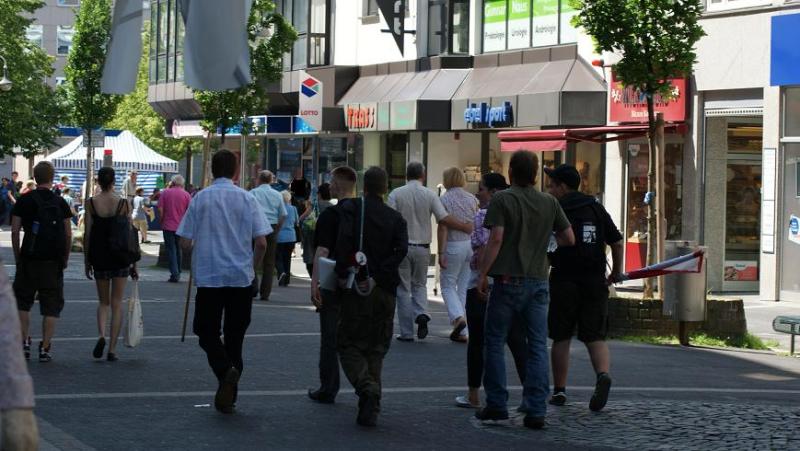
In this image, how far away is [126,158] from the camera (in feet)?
174

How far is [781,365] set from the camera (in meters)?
14.9

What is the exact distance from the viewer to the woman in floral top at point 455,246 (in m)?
15.5

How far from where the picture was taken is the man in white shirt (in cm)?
1538

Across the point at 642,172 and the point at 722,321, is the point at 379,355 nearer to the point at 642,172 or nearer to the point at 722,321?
the point at 722,321

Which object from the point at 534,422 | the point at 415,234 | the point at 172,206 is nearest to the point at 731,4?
the point at 172,206

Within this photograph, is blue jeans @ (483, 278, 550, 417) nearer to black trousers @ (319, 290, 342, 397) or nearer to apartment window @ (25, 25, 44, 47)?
black trousers @ (319, 290, 342, 397)

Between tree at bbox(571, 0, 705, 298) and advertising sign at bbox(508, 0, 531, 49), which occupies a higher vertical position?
advertising sign at bbox(508, 0, 531, 49)

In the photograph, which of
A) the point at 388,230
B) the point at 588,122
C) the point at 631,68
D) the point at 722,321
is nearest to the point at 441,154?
the point at 588,122

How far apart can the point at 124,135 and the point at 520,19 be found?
1031 inches

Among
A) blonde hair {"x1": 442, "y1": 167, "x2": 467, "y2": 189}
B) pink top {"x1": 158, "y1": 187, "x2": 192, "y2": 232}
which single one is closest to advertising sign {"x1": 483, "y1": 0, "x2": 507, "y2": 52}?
pink top {"x1": 158, "y1": 187, "x2": 192, "y2": 232}

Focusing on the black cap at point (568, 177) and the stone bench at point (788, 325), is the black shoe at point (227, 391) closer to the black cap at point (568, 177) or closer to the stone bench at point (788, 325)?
the black cap at point (568, 177)

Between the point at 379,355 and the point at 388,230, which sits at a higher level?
the point at 388,230

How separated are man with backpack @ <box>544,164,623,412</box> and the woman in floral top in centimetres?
465

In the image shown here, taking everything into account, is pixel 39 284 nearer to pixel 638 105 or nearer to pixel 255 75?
pixel 638 105
